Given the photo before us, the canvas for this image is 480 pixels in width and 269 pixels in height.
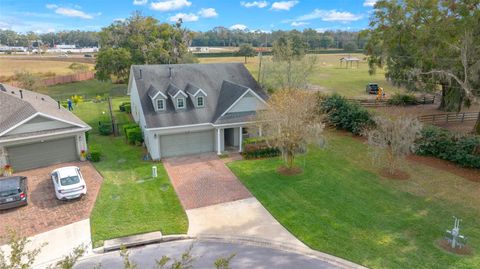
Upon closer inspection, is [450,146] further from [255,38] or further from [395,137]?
[255,38]

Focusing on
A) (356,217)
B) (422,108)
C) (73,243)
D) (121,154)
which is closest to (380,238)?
(356,217)

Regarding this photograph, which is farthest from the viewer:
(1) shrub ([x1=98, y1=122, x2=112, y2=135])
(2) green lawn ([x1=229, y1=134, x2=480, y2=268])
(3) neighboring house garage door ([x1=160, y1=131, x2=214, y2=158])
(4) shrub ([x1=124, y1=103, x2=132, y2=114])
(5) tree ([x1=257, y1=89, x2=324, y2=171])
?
(4) shrub ([x1=124, y1=103, x2=132, y2=114])

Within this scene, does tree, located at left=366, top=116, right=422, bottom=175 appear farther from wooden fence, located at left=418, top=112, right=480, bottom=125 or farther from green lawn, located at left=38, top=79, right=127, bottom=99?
green lawn, located at left=38, top=79, right=127, bottom=99

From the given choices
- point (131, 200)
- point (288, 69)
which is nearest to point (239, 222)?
point (131, 200)

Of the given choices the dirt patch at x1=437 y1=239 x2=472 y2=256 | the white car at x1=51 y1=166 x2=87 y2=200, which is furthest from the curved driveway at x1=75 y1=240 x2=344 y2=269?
the white car at x1=51 y1=166 x2=87 y2=200

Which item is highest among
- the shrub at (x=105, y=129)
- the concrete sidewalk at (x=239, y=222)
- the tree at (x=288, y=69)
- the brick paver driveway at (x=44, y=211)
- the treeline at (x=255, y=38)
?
the treeline at (x=255, y=38)

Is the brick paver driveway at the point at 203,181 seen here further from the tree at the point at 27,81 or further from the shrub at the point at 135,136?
the tree at the point at 27,81

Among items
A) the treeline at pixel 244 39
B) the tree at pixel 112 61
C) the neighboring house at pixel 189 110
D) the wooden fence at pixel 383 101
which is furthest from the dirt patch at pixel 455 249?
the treeline at pixel 244 39
